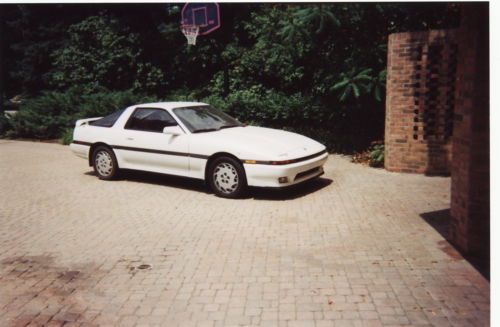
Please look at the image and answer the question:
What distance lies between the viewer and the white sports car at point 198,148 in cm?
748

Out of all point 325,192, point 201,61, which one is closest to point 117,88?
point 201,61

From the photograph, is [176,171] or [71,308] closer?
[71,308]

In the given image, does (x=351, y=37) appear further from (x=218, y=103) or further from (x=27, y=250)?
(x=27, y=250)

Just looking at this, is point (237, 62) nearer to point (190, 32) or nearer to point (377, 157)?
point (190, 32)

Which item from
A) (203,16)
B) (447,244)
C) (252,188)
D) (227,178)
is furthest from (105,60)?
(447,244)

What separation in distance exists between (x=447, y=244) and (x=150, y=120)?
215 inches

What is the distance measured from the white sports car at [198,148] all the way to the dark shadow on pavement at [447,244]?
210 centimetres

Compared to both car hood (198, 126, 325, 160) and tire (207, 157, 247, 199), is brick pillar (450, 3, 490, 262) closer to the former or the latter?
car hood (198, 126, 325, 160)

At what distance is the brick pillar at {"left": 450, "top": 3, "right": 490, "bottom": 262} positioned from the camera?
4574mm

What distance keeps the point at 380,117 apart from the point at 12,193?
28.0 feet

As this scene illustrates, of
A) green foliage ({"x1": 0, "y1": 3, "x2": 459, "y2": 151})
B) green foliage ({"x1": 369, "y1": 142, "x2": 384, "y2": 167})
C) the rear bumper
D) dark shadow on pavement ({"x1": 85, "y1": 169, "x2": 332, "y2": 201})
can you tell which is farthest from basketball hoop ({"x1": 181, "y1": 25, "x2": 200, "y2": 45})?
the rear bumper

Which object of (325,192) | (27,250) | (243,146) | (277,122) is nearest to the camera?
(27,250)

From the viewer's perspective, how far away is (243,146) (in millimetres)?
7566

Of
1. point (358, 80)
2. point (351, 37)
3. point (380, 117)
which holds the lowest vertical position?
point (380, 117)
